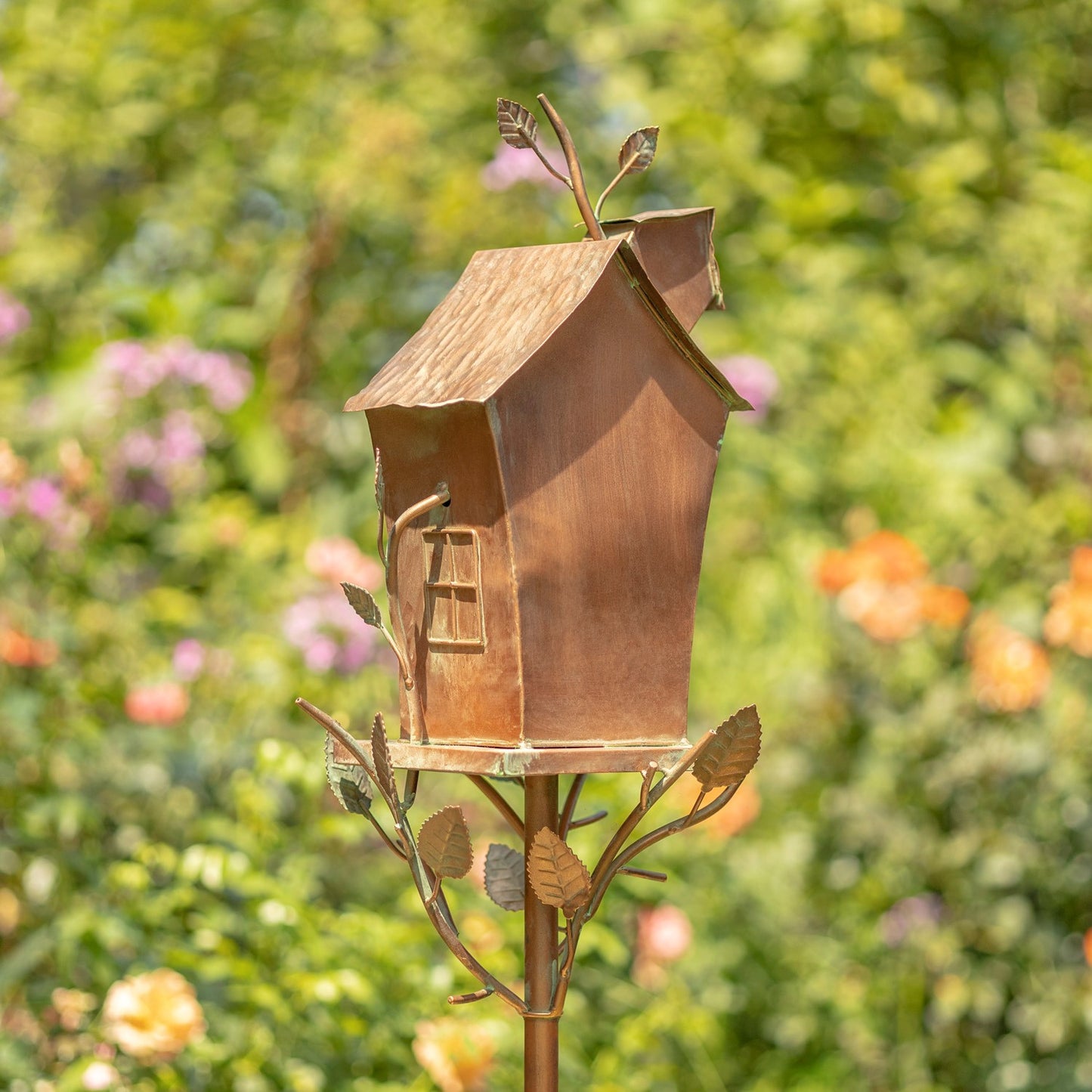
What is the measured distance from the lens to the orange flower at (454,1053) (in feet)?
6.23

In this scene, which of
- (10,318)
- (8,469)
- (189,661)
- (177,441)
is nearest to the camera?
(8,469)

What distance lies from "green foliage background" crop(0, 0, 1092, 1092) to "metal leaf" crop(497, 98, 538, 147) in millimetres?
975

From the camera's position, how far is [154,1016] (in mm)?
1836

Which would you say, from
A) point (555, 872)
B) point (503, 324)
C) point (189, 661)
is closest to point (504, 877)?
point (555, 872)

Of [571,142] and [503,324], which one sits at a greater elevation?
[571,142]

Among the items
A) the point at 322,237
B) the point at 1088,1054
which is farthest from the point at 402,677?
A: the point at 322,237

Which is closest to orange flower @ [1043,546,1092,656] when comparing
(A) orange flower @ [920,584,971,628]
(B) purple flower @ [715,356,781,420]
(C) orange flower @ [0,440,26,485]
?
(A) orange flower @ [920,584,971,628]

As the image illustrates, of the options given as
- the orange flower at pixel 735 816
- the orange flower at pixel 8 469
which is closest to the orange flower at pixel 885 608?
the orange flower at pixel 735 816

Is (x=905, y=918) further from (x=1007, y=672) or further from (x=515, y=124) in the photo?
(x=515, y=124)

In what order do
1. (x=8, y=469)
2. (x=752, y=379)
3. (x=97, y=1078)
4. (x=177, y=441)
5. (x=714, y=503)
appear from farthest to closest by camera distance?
(x=714, y=503), (x=752, y=379), (x=177, y=441), (x=8, y=469), (x=97, y=1078)

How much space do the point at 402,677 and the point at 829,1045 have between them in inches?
72.9

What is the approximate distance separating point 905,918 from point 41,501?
185 centimetres

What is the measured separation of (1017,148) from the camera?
14.0 ft

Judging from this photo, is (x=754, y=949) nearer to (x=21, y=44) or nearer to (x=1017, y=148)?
(x=1017, y=148)
